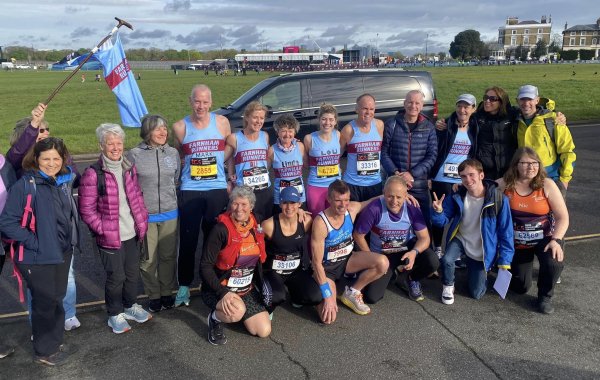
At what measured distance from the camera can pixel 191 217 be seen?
4258 millimetres

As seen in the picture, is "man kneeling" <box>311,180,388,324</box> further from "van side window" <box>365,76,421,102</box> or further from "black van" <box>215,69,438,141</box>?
"van side window" <box>365,76,421,102</box>

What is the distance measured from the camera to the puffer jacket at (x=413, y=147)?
4746 millimetres

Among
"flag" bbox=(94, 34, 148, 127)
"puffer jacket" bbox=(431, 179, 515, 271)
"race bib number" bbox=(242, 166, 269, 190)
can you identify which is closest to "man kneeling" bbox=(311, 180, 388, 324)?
"race bib number" bbox=(242, 166, 269, 190)

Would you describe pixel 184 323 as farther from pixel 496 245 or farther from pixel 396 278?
pixel 496 245

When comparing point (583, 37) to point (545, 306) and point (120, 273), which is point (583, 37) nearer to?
point (545, 306)

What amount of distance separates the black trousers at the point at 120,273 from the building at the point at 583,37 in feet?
553

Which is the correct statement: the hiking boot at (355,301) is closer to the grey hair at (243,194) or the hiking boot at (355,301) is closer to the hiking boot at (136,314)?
the grey hair at (243,194)

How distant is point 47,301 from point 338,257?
2332mm

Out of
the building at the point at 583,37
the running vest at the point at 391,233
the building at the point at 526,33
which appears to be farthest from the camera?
the building at the point at 526,33

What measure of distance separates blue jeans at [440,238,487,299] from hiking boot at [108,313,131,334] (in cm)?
280

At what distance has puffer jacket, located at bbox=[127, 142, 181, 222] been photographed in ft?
12.6

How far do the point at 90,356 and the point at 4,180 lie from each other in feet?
4.64

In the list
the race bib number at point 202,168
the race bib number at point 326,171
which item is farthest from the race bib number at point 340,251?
the race bib number at point 202,168

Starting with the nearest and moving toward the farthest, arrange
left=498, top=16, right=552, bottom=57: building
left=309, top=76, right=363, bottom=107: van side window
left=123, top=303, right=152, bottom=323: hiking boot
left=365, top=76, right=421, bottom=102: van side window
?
left=123, top=303, right=152, bottom=323: hiking boot, left=309, top=76, right=363, bottom=107: van side window, left=365, top=76, right=421, bottom=102: van side window, left=498, top=16, right=552, bottom=57: building
